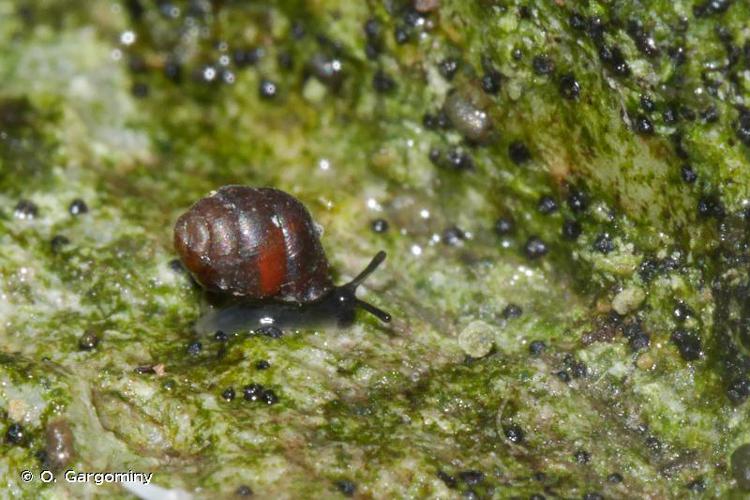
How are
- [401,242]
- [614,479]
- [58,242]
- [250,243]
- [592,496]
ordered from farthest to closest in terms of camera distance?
1. [401,242]
2. [58,242]
3. [250,243]
4. [614,479]
5. [592,496]

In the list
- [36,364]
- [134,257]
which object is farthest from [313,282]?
[36,364]

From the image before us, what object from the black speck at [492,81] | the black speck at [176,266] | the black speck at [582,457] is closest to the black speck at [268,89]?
the black speck at [176,266]

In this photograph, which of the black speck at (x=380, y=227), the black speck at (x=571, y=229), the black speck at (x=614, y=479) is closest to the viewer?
the black speck at (x=614, y=479)

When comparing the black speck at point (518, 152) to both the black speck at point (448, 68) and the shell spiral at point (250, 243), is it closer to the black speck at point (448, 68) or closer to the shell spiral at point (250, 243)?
the black speck at point (448, 68)

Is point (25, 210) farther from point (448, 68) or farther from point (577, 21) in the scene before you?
point (577, 21)

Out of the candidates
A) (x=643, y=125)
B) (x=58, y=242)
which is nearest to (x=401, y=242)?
(x=643, y=125)
